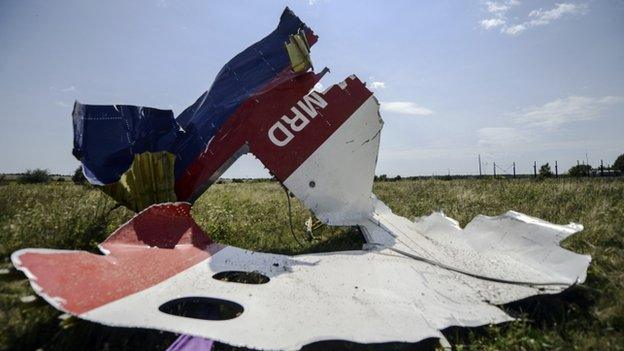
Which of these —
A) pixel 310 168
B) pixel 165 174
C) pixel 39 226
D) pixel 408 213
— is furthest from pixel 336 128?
pixel 39 226

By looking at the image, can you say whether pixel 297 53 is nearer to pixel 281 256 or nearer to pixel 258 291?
pixel 281 256

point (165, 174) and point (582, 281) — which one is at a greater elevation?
point (165, 174)

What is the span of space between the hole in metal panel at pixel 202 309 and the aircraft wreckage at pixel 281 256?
1cm

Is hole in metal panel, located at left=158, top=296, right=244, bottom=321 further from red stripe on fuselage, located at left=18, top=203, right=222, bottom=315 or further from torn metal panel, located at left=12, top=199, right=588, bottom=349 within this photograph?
red stripe on fuselage, located at left=18, top=203, right=222, bottom=315

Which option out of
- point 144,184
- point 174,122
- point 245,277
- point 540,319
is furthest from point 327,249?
point 174,122

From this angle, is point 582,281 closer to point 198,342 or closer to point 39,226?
point 198,342

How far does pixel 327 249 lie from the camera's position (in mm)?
4723

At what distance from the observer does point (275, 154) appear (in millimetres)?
4691

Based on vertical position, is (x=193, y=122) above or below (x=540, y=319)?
above

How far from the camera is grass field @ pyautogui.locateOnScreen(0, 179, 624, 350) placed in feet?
7.38

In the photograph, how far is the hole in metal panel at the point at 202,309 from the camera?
8.91 ft

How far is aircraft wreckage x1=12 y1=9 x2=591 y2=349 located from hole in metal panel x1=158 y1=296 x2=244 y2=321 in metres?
0.01

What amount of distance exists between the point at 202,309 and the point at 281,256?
0.95m

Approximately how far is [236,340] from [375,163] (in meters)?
3.32
